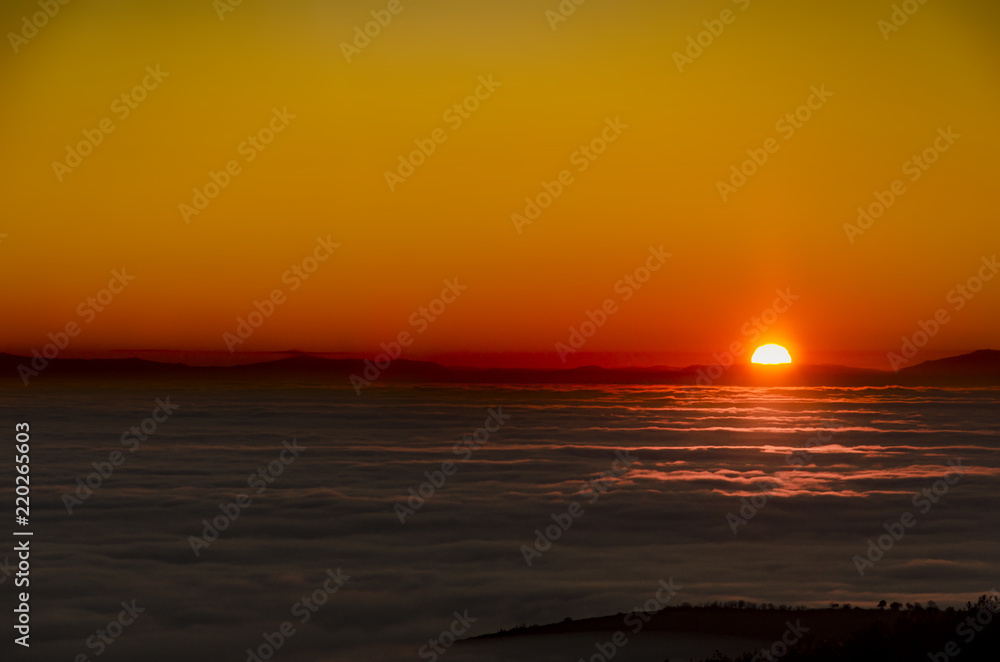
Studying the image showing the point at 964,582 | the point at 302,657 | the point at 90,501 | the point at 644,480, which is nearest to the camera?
the point at 302,657

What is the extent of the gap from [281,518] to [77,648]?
7.33 m

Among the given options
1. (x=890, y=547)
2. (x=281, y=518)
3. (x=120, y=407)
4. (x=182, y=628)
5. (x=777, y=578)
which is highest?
(x=120, y=407)

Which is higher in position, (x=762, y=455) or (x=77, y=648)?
(x=762, y=455)

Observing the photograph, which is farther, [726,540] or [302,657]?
[726,540]

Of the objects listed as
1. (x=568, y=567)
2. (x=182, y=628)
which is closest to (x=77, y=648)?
(x=182, y=628)

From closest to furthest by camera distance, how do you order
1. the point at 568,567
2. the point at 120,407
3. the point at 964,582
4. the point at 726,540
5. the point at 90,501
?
the point at 964,582 → the point at 568,567 → the point at 726,540 → the point at 90,501 → the point at 120,407

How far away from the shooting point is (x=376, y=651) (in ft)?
29.8

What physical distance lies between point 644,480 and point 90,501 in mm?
11978

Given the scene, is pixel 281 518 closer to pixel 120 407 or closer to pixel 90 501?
pixel 90 501

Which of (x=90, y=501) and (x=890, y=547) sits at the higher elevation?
(x=90, y=501)

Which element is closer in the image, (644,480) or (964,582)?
(964,582)

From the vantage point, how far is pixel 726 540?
48.6 ft

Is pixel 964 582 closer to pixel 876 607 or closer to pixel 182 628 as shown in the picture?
pixel 876 607

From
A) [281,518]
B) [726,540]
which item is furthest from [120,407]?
→ [726,540]
